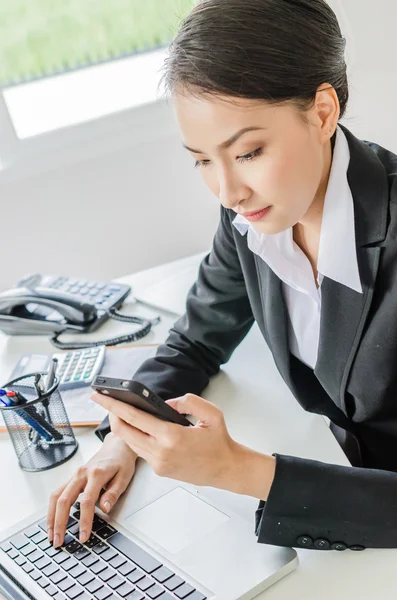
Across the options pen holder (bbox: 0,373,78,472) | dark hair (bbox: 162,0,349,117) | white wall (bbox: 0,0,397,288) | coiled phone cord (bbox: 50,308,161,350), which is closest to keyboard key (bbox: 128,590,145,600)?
pen holder (bbox: 0,373,78,472)

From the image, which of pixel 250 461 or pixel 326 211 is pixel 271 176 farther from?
pixel 250 461

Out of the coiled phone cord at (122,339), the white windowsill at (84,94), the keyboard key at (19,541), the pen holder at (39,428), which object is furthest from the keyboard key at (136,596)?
the white windowsill at (84,94)

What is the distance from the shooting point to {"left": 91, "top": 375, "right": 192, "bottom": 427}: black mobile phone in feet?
3.10

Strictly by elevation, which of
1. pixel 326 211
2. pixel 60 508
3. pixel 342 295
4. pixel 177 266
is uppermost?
pixel 326 211

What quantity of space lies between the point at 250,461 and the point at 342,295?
0.30 m

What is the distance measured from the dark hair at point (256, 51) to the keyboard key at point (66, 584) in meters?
0.65

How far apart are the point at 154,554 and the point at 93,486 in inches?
6.8

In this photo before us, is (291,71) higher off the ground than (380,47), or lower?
higher

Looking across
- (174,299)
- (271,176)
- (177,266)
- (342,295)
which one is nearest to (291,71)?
(271,176)

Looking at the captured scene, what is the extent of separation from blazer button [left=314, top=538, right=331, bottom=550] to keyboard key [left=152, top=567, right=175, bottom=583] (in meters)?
0.18

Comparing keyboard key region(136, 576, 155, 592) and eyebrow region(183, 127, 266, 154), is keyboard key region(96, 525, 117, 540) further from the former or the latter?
eyebrow region(183, 127, 266, 154)

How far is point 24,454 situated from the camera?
1.25 m

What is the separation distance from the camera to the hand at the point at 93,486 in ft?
3.42

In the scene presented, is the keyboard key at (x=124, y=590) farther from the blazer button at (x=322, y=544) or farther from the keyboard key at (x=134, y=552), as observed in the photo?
the blazer button at (x=322, y=544)
